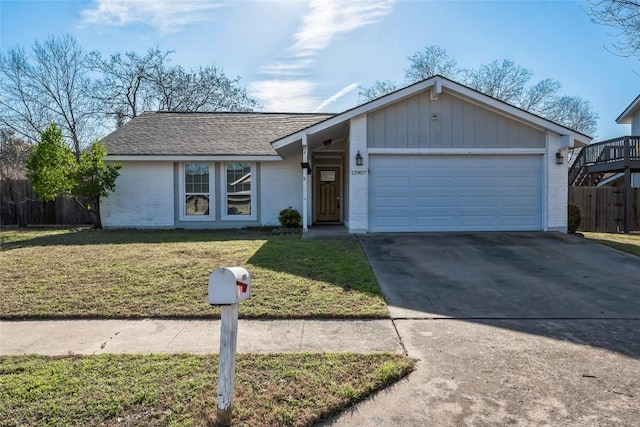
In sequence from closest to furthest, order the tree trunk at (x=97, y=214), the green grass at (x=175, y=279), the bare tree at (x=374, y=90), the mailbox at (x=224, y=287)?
the mailbox at (x=224, y=287), the green grass at (x=175, y=279), the tree trunk at (x=97, y=214), the bare tree at (x=374, y=90)

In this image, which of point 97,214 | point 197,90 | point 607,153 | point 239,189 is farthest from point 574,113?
point 97,214

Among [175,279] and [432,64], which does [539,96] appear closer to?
[432,64]

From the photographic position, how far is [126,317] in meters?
5.09

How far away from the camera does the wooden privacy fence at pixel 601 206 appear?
17250mm

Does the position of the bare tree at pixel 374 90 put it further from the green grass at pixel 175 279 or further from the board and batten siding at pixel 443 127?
A: the green grass at pixel 175 279

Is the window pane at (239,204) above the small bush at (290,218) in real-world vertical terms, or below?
above

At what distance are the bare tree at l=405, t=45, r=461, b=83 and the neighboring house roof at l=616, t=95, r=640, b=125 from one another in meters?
11.9

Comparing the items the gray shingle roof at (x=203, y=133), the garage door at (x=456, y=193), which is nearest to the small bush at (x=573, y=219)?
the garage door at (x=456, y=193)

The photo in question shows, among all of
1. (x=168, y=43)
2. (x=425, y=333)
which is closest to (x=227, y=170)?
(x=425, y=333)

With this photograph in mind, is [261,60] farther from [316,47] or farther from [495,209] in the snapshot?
[495,209]

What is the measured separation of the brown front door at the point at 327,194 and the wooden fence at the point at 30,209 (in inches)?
368

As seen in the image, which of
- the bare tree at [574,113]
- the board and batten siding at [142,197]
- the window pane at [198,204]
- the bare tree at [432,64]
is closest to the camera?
the board and batten siding at [142,197]

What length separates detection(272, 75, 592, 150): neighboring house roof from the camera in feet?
37.5

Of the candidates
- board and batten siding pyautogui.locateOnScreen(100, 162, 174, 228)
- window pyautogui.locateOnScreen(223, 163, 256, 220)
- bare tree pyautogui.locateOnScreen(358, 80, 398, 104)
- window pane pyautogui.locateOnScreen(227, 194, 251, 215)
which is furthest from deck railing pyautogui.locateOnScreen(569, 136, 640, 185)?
bare tree pyautogui.locateOnScreen(358, 80, 398, 104)
